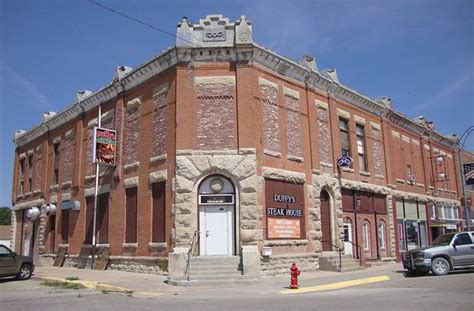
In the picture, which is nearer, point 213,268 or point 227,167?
point 213,268

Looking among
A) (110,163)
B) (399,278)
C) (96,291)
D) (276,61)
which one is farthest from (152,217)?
(399,278)

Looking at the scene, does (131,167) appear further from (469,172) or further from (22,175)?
(469,172)

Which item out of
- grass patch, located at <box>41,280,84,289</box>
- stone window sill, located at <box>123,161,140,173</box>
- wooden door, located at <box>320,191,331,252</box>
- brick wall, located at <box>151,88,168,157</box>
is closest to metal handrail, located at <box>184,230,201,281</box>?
brick wall, located at <box>151,88,168,157</box>

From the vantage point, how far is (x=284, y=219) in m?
20.0

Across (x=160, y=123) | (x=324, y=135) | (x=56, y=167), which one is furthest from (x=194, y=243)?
(x=56, y=167)

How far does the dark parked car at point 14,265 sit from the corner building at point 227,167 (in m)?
4.46

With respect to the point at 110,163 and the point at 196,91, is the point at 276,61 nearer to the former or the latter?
the point at 196,91

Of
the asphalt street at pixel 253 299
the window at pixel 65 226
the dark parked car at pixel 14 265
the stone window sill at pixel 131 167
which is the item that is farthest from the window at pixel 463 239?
the window at pixel 65 226

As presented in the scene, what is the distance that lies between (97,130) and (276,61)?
366 inches

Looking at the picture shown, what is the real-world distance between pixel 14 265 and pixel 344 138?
17441 millimetres

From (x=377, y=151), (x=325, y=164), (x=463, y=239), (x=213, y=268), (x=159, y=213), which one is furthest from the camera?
(x=377, y=151)

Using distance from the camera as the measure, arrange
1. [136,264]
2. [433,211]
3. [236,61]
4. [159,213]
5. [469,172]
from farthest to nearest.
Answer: [433,211] → [469,172] → [136,264] → [159,213] → [236,61]

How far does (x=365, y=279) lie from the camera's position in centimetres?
1734

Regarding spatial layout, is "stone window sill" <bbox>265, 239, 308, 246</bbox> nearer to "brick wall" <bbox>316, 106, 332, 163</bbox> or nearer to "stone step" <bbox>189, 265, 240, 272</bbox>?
"stone step" <bbox>189, 265, 240, 272</bbox>
